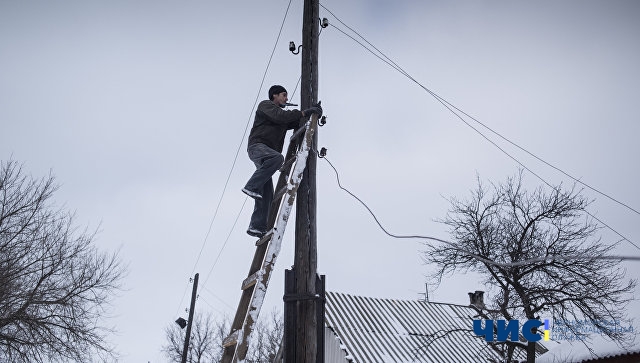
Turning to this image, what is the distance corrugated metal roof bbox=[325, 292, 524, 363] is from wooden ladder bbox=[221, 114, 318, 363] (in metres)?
9.42

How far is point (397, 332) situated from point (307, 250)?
459 inches

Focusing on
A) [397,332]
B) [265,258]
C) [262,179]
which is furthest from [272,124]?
[397,332]

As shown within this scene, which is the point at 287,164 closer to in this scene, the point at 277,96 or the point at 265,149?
the point at 265,149

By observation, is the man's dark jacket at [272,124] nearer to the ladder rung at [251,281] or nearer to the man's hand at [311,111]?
the man's hand at [311,111]

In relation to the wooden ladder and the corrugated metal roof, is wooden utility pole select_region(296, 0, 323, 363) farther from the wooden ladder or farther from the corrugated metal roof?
the corrugated metal roof

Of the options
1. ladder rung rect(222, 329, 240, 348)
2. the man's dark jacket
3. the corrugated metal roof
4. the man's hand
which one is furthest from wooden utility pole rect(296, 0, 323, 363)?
the corrugated metal roof

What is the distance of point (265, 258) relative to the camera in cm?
373

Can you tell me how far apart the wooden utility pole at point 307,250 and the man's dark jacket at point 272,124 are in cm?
28

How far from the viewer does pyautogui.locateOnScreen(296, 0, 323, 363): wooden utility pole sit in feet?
13.6

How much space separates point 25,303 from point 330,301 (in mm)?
8973

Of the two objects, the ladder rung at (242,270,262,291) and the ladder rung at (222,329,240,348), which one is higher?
the ladder rung at (242,270,262,291)

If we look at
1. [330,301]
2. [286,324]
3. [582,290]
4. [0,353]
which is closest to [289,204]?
[286,324]

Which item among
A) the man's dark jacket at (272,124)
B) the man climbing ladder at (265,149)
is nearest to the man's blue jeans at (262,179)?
the man climbing ladder at (265,149)

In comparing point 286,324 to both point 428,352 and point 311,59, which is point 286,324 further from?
point 428,352
